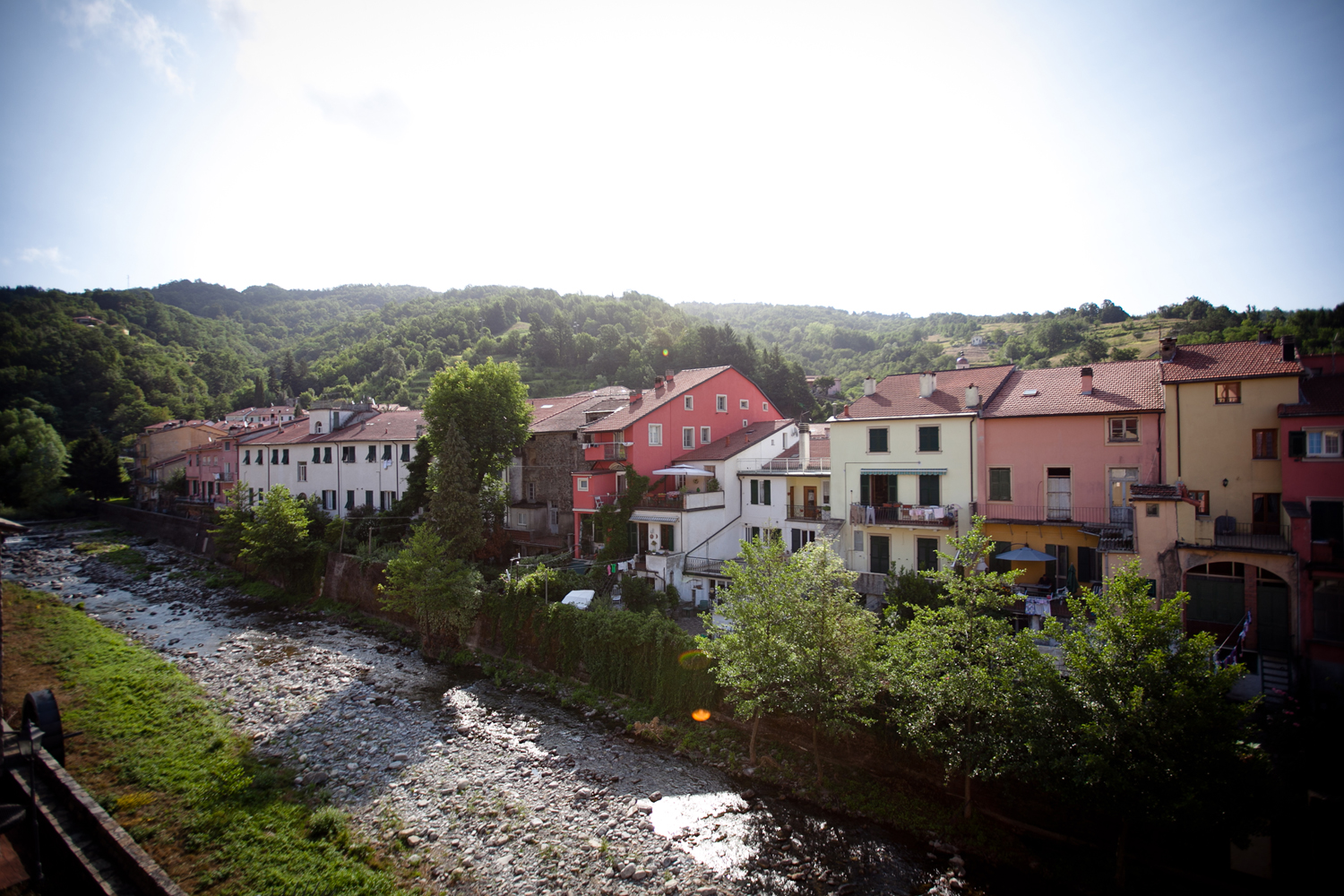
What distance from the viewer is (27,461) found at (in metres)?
68.4

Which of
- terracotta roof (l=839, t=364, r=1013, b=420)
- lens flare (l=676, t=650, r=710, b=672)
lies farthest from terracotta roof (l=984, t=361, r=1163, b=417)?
lens flare (l=676, t=650, r=710, b=672)

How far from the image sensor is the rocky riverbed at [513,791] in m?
15.0

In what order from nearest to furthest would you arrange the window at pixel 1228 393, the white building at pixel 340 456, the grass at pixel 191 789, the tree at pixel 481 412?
the grass at pixel 191 789 < the window at pixel 1228 393 < the tree at pixel 481 412 < the white building at pixel 340 456

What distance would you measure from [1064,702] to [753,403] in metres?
31.3

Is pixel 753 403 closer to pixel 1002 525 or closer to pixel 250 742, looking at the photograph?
pixel 1002 525

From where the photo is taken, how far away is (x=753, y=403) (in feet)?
144

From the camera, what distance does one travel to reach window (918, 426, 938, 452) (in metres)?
27.0

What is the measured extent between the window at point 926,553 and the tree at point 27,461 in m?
92.0

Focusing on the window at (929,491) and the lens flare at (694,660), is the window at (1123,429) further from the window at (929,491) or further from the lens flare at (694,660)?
the lens flare at (694,660)

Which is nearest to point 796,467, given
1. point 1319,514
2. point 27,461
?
point 1319,514

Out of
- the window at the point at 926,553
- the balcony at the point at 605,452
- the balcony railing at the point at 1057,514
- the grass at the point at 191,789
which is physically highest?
the balcony at the point at 605,452

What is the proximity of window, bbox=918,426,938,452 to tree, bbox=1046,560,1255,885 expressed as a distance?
535 inches

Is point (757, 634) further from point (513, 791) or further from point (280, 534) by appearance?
point (280, 534)

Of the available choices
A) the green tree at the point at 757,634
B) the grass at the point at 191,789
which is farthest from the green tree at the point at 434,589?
the green tree at the point at 757,634
